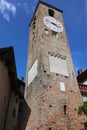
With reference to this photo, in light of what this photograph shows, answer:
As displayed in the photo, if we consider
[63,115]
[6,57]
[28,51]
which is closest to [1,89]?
[6,57]

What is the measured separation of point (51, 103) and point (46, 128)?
1893mm

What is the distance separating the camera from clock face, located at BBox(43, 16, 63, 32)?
1983 cm

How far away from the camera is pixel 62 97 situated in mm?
13438

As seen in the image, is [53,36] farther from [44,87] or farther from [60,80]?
[44,87]

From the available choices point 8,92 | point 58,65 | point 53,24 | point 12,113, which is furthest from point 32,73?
point 53,24

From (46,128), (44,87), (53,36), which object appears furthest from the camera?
(53,36)

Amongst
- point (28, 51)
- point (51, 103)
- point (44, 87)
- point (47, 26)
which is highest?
point (47, 26)

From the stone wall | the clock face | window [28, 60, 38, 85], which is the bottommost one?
the stone wall

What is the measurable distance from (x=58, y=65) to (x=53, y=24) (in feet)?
22.4

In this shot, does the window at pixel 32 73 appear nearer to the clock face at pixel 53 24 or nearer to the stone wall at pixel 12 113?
the stone wall at pixel 12 113

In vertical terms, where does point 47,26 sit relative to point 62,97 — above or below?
above

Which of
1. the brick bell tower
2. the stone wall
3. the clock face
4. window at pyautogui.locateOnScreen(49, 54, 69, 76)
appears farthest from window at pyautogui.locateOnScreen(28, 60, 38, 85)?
the clock face

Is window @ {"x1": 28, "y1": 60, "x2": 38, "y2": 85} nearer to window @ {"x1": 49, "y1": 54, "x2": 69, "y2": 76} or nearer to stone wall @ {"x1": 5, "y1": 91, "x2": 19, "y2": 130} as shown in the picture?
window @ {"x1": 49, "y1": 54, "x2": 69, "y2": 76}

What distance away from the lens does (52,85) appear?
45.4ft
